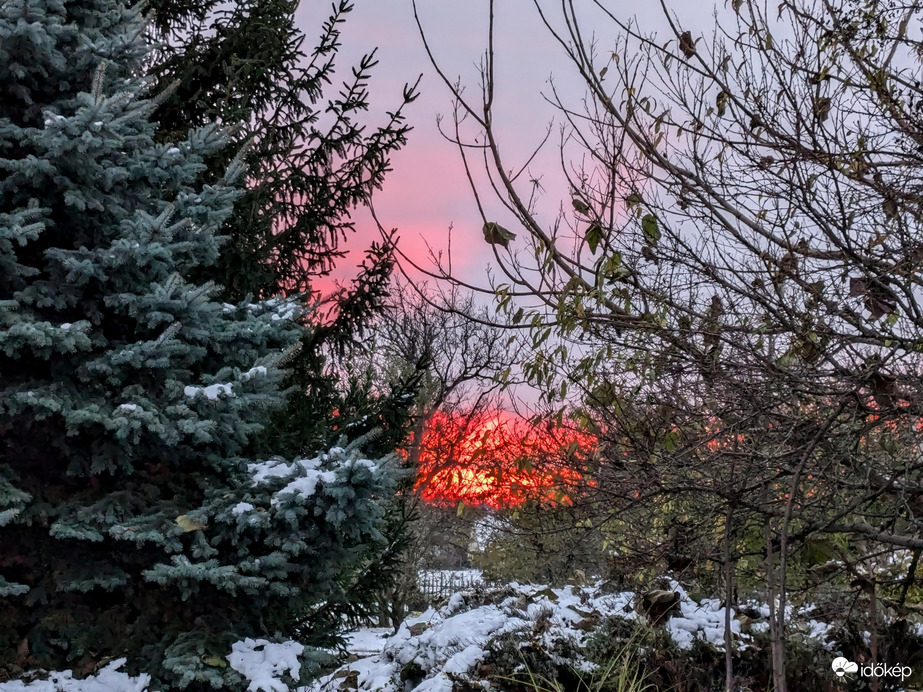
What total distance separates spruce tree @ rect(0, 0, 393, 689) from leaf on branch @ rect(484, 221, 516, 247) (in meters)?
2.06

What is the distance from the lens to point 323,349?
6.86m

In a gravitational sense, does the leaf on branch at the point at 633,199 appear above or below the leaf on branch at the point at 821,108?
below

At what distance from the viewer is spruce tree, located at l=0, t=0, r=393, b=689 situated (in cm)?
449

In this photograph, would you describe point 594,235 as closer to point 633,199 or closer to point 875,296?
point 633,199

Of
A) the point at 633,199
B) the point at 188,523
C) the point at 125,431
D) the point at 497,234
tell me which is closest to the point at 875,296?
the point at 633,199

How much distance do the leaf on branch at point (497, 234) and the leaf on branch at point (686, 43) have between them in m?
1.16

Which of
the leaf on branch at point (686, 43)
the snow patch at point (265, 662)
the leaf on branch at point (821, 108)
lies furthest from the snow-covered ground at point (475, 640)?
the leaf on branch at point (686, 43)

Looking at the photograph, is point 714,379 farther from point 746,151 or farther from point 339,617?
point 339,617

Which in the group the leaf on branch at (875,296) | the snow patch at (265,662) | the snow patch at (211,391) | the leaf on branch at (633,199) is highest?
the leaf on branch at (633,199)

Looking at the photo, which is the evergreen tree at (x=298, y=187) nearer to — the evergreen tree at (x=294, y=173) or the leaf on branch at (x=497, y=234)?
the evergreen tree at (x=294, y=173)

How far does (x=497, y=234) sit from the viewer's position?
2.81 metres

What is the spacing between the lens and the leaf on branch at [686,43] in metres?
3.12

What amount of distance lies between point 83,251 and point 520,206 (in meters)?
3.16

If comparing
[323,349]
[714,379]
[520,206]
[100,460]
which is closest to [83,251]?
[100,460]
